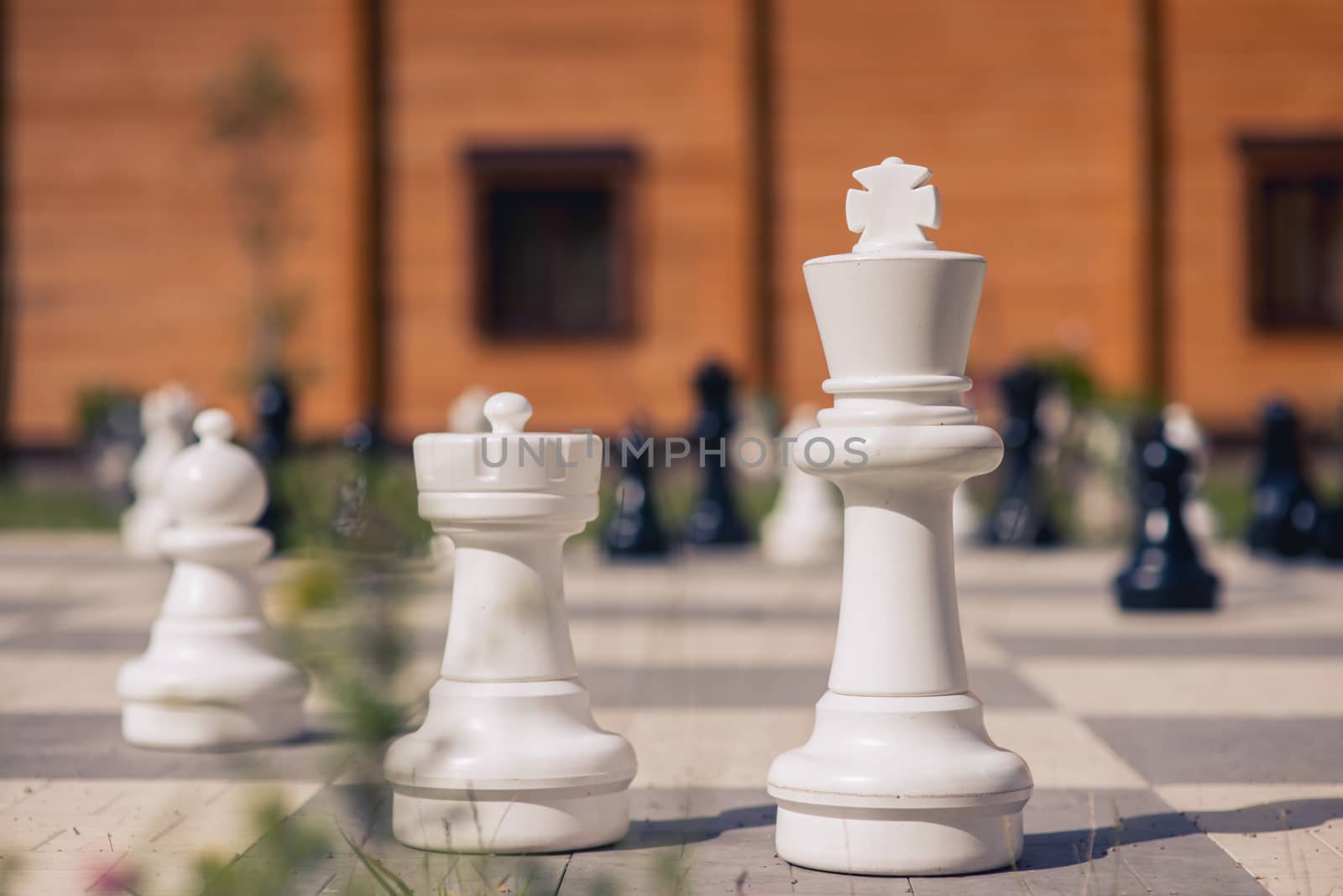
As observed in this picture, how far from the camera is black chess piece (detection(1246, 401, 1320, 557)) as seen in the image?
31.6 ft

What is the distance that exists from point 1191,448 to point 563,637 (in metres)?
6.41

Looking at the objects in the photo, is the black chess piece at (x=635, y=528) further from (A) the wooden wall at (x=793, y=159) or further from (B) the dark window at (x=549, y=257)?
(B) the dark window at (x=549, y=257)

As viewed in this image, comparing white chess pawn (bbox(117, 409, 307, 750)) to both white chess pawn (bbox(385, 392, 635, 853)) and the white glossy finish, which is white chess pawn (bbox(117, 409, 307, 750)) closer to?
white chess pawn (bbox(385, 392, 635, 853))

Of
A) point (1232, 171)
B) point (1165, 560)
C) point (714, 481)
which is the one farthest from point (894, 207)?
point (1232, 171)

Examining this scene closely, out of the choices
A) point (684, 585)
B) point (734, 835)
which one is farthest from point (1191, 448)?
point (734, 835)

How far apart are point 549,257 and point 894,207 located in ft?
42.2

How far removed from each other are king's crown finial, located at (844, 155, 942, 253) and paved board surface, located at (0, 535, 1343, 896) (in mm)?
824

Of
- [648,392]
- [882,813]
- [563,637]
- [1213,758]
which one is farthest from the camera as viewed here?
[648,392]

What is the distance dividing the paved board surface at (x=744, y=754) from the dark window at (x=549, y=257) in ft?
25.8

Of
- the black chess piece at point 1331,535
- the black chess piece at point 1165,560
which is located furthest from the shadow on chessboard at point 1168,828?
the black chess piece at point 1331,535

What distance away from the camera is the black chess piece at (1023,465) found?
34.9ft

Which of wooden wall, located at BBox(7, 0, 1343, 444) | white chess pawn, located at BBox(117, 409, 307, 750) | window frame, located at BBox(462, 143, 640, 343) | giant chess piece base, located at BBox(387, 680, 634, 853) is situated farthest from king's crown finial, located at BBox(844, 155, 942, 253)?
window frame, located at BBox(462, 143, 640, 343)

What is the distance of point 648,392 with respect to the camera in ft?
51.2

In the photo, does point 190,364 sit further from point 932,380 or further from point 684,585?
point 932,380
